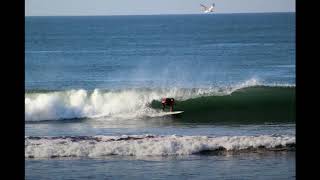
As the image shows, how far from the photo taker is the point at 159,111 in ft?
37.8

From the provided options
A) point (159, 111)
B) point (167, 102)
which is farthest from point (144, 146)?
point (167, 102)

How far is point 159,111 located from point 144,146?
4602mm

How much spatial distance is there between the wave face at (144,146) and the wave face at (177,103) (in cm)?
340

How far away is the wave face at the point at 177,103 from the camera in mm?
11242

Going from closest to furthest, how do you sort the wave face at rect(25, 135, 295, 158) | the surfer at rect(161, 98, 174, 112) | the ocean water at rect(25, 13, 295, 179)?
the ocean water at rect(25, 13, 295, 179) → the wave face at rect(25, 135, 295, 158) → the surfer at rect(161, 98, 174, 112)

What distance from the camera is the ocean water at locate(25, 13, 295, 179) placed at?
607cm

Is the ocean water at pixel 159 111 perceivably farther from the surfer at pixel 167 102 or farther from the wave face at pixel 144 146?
the surfer at pixel 167 102

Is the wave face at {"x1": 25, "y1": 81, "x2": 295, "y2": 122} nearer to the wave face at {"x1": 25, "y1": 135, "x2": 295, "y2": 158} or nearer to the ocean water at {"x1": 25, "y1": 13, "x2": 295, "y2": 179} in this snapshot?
the ocean water at {"x1": 25, "y1": 13, "x2": 295, "y2": 179}

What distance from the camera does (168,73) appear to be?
19.7 metres

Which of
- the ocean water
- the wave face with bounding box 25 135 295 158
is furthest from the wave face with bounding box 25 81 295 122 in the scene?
the wave face with bounding box 25 135 295 158

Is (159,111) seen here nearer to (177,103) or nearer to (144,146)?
(177,103)

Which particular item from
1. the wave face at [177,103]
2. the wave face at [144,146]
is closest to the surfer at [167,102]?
the wave face at [177,103]

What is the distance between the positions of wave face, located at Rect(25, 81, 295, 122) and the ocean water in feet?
0.07
